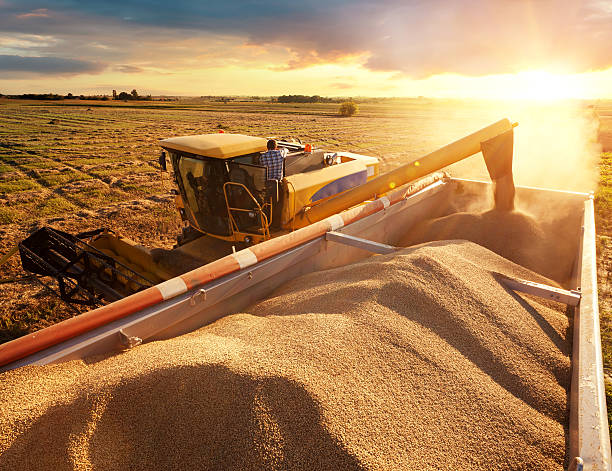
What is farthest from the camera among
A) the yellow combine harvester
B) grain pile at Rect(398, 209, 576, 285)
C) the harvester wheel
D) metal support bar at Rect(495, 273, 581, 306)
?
the harvester wheel

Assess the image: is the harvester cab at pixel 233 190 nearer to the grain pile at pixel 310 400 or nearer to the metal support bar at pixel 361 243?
the metal support bar at pixel 361 243

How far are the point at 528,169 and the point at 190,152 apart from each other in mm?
10994

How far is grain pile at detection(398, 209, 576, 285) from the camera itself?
4430 millimetres

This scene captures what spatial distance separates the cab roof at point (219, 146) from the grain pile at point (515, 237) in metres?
2.61

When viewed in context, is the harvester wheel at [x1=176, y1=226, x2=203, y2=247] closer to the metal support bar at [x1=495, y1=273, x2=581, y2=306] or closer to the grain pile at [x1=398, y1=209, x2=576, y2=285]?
the grain pile at [x1=398, y1=209, x2=576, y2=285]

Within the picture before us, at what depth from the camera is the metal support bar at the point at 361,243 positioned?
3.58 metres

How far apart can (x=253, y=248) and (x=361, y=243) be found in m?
1.11

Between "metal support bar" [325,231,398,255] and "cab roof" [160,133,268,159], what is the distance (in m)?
1.36

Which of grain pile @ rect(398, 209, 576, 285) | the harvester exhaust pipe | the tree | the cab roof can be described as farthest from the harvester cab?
the tree

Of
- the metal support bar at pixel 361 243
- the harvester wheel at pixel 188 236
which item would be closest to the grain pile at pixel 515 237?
the metal support bar at pixel 361 243

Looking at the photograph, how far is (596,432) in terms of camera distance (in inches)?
64.1

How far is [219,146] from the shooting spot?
401cm

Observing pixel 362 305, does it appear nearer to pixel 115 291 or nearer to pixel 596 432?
pixel 596 432

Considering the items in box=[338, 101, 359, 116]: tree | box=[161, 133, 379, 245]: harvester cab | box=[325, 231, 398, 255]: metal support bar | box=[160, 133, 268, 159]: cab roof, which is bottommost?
box=[325, 231, 398, 255]: metal support bar
